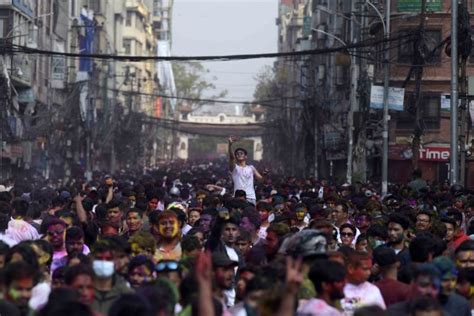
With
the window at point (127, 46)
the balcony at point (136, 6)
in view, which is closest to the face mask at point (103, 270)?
the balcony at point (136, 6)

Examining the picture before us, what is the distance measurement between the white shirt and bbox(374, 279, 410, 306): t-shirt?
38.8ft

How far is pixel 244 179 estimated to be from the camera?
23000 mm

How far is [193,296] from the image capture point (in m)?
9.09

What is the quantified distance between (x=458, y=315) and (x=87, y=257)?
298 centimetres

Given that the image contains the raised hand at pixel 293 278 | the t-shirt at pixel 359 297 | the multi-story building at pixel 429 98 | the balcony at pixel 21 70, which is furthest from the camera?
the balcony at pixel 21 70

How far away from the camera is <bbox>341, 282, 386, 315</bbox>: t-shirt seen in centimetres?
1016

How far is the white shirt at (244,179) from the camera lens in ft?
75.4

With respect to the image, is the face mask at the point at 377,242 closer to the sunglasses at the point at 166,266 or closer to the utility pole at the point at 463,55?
the sunglasses at the point at 166,266

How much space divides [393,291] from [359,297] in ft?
2.25

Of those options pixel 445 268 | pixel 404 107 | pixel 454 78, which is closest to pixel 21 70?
pixel 404 107

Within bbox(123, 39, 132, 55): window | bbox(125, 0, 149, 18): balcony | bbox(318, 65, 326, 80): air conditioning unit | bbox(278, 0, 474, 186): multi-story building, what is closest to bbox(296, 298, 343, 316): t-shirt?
bbox(278, 0, 474, 186): multi-story building

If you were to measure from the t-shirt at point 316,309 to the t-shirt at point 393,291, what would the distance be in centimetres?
172

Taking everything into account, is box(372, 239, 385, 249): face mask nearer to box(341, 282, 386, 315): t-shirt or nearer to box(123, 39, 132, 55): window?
box(341, 282, 386, 315): t-shirt

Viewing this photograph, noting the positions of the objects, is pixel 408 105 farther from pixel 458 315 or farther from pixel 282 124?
pixel 282 124
